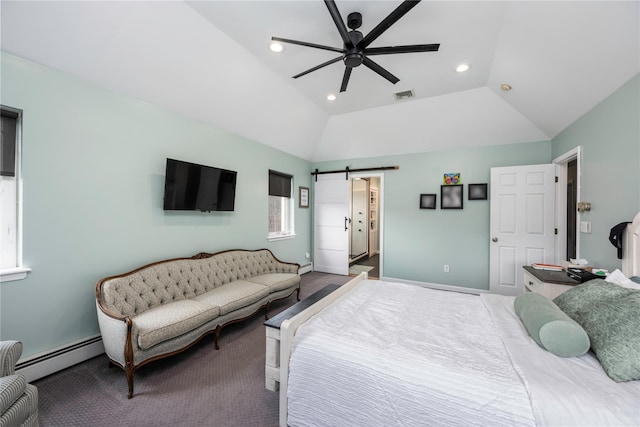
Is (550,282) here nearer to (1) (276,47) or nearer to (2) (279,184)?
(1) (276,47)

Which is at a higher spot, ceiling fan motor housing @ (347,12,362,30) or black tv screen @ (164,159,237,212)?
ceiling fan motor housing @ (347,12,362,30)

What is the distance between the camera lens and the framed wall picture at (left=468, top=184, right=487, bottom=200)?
423 centimetres

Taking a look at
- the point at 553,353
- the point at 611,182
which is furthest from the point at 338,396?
the point at 611,182

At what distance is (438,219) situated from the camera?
458cm

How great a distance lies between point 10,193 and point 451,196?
5406 millimetres

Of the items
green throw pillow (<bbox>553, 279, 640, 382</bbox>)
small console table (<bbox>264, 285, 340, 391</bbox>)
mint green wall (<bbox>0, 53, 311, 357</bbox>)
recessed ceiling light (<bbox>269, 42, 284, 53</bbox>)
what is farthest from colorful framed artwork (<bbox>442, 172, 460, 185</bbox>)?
mint green wall (<bbox>0, 53, 311, 357</bbox>)

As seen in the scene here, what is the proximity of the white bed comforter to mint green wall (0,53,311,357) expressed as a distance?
2163 mm

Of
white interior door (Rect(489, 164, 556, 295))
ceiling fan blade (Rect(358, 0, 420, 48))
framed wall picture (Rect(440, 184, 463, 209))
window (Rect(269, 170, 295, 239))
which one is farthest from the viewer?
window (Rect(269, 170, 295, 239))

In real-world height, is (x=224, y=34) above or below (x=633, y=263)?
above

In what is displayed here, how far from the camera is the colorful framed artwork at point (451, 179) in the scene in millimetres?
4434

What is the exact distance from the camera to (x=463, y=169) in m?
4.40

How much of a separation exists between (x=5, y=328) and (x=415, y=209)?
518 centimetres

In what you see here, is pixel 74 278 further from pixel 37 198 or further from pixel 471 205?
pixel 471 205

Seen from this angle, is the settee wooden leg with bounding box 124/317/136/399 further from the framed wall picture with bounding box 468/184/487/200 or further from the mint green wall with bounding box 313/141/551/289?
the framed wall picture with bounding box 468/184/487/200
